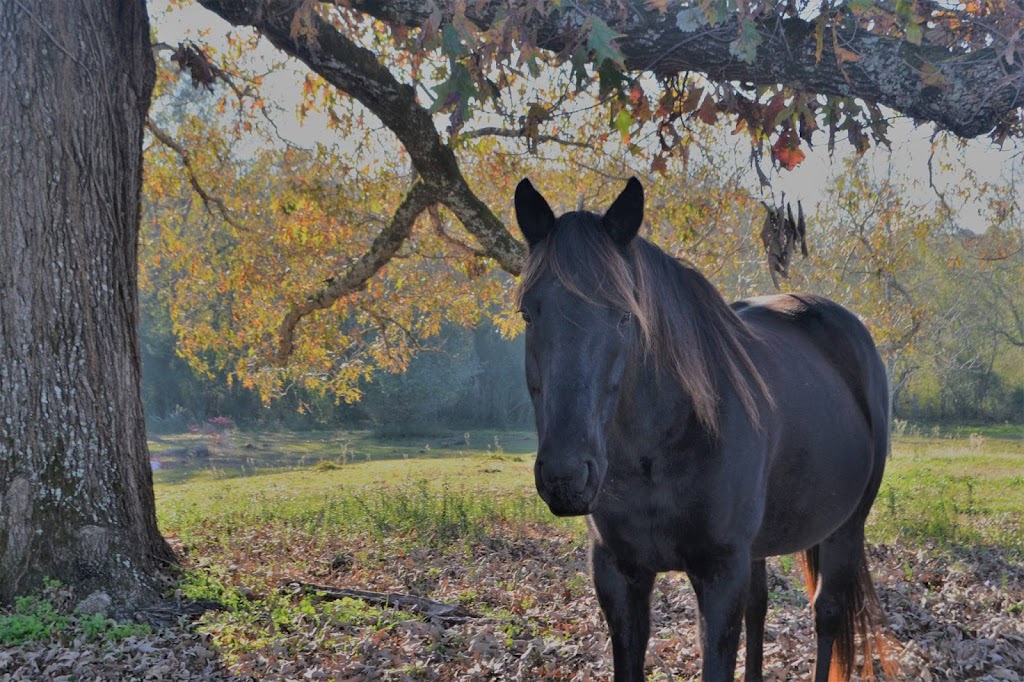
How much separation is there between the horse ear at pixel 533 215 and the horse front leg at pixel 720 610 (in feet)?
4.21

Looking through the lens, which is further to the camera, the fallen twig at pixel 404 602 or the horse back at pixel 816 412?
the fallen twig at pixel 404 602

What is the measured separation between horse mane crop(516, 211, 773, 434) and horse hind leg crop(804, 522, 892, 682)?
5.20 ft

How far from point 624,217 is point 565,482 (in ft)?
3.19

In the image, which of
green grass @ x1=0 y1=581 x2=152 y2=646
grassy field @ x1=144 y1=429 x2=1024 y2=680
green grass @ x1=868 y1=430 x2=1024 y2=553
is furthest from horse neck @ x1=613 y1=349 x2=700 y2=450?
green grass @ x1=868 y1=430 x2=1024 y2=553

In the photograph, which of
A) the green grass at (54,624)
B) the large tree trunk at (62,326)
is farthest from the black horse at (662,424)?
the large tree trunk at (62,326)

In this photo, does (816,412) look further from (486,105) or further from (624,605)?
(486,105)

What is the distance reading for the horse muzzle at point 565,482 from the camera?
2125 millimetres

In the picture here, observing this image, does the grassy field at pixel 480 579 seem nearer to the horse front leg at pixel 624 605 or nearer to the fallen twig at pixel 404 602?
the fallen twig at pixel 404 602

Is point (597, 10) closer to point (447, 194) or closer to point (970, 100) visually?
point (970, 100)

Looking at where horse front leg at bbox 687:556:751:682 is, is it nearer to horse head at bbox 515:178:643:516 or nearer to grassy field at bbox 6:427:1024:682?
horse head at bbox 515:178:643:516

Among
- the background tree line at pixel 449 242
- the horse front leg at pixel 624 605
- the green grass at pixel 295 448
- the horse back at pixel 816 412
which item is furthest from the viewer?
the green grass at pixel 295 448

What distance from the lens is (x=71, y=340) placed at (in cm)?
518

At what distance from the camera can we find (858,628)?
14.2 feet

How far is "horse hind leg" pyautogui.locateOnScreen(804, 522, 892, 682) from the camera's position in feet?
13.6
